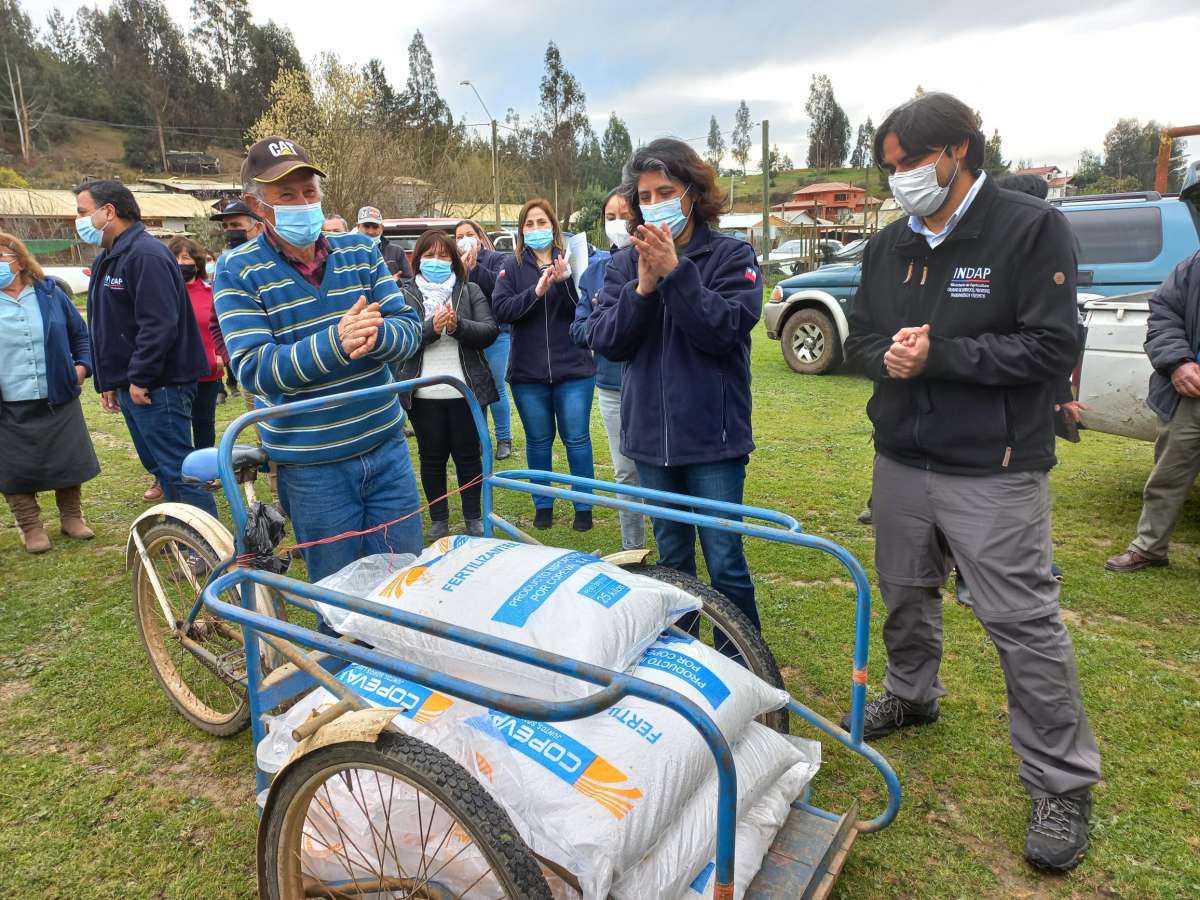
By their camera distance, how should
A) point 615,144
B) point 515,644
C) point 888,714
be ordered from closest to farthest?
point 515,644
point 888,714
point 615,144

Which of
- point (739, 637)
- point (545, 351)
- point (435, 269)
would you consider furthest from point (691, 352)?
point (435, 269)

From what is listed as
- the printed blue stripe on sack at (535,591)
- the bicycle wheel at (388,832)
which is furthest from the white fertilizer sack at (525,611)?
the bicycle wheel at (388,832)

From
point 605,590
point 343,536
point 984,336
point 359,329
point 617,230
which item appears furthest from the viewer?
point 617,230

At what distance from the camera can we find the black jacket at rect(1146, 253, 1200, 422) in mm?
3754

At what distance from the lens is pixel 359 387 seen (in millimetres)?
2766

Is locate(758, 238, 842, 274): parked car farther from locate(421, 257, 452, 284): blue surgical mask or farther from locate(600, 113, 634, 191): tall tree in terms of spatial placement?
locate(600, 113, 634, 191): tall tree

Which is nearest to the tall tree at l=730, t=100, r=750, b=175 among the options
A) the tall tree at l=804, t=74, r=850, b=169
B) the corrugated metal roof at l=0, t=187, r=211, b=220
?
the tall tree at l=804, t=74, r=850, b=169

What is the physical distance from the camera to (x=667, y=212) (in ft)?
8.84

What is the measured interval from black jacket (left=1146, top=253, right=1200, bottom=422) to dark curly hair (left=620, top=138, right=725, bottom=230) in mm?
2622

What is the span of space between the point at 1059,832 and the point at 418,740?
1.90 meters

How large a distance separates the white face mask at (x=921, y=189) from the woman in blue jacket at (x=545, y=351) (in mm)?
2644

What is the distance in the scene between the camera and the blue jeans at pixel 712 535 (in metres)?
2.73

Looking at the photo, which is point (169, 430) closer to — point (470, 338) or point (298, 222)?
point (470, 338)

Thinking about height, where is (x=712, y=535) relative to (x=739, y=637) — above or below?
above
